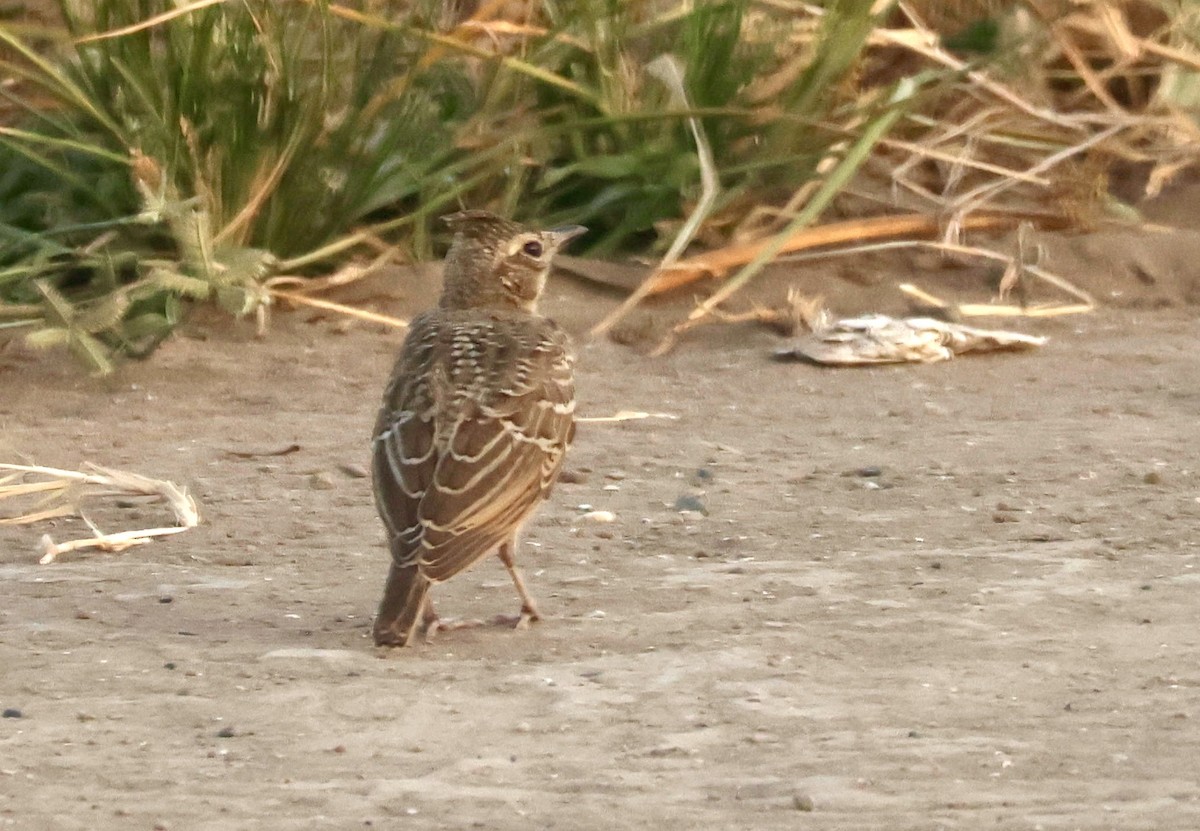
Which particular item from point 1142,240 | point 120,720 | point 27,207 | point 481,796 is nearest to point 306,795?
point 481,796

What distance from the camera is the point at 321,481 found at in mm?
5699

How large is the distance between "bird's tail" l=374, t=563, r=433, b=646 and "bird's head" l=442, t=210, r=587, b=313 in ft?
3.83

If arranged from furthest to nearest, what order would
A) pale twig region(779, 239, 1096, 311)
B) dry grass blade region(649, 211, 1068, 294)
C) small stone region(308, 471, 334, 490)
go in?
pale twig region(779, 239, 1096, 311)
dry grass blade region(649, 211, 1068, 294)
small stone region(308, 471, 334, 490)

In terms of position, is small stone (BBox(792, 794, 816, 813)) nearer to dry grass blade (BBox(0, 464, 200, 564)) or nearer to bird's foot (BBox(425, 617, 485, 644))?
bird's foot (BBox(425, 617, 485, 644))

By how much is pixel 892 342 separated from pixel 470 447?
2.97 meters

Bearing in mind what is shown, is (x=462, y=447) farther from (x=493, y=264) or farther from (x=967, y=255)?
(x=967, y=255)

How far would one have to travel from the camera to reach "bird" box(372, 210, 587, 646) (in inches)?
163

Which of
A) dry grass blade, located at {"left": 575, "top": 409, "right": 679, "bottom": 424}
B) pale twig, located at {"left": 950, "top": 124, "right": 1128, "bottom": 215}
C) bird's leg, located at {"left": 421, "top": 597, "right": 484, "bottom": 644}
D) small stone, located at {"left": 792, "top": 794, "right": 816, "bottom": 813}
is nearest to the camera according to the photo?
small stone, located at {"left": 792, "top": 794, "right": 816, "bottom": 813}

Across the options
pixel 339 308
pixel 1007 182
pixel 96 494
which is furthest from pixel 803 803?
pixel 1007 182

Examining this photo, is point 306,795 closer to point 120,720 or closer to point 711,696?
point 120,720

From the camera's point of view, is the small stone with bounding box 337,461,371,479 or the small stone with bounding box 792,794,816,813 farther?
the small stone with bounding box 337,461,371,479

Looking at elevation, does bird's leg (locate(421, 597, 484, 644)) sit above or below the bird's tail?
below

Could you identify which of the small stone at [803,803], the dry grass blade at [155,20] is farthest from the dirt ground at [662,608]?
the dry grass blade at [155,20]

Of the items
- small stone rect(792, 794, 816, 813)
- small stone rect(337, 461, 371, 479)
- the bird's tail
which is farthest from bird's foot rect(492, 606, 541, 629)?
small stone rect(337, 461, 371, 479)
